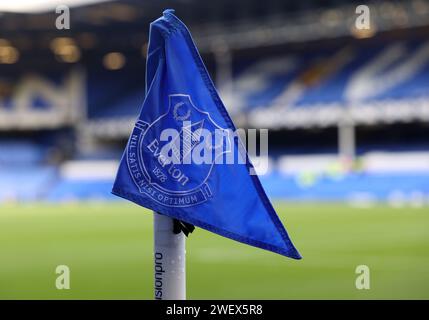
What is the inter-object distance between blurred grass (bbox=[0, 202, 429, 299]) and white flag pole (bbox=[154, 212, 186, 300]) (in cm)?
473

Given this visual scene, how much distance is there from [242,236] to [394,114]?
33377 mm

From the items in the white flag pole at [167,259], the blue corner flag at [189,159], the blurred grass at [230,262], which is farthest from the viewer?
the blurred grass at [230,262]

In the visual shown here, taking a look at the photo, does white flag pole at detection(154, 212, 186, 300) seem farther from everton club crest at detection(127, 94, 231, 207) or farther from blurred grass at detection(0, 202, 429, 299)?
blurred grass at detection(0, 202, 429, 299)

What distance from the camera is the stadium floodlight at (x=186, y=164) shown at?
3.30 m

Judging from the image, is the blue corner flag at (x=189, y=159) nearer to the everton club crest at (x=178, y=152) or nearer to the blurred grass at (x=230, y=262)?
the everton club crest at (x=178, y=152)

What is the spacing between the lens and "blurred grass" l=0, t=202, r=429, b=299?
28.3ft

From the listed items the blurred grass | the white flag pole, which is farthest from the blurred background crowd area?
the white flag pole

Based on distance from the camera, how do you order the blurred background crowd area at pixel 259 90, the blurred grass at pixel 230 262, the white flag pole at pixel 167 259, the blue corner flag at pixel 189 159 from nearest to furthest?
the blue corner flag at pixel 189 159, the white flag pole at pixel 167 259, the blurred grass at pixel 230 262, the blurred background crowd area at pixel 259 90

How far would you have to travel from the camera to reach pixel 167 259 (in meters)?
3.44

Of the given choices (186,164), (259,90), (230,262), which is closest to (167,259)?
(186,164)

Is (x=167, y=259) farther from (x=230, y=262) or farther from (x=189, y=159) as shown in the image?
(x=230, y=262)

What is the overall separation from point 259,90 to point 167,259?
38.1 metres

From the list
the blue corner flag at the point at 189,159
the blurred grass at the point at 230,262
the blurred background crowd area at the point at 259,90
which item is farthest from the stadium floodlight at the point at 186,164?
the blurred background crowd area at the point at 259,90

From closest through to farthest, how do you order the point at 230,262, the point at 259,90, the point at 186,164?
the point at 186,164, the point at 230,262, the point at 259,90
